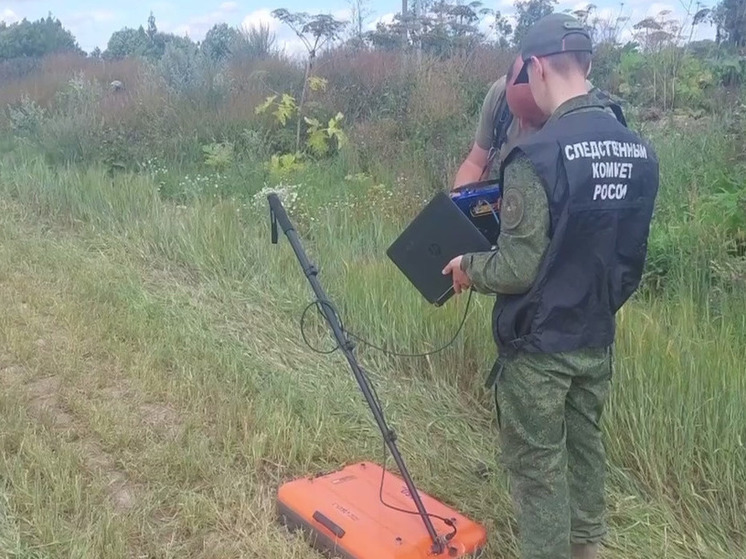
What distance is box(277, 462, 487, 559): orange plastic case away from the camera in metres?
2.84

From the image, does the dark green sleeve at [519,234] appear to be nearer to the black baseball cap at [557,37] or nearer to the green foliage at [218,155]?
the black baseball cap at [557,37]

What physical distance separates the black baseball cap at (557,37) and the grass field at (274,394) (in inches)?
60.6

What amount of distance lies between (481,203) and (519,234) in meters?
0.47

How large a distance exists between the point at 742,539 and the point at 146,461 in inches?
91.8

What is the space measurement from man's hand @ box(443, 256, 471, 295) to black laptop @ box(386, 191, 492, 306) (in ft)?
0.18

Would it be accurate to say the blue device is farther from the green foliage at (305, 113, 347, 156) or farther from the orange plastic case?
the green foliage at (305, 113, 347, 156)

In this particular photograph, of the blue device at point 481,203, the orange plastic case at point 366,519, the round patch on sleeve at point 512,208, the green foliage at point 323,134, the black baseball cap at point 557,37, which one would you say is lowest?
the orange plastic case at point 366,519

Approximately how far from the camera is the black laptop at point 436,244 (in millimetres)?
2652

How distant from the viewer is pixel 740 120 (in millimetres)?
5867

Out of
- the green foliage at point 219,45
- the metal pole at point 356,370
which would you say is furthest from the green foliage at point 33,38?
the metal pole at point 356,370

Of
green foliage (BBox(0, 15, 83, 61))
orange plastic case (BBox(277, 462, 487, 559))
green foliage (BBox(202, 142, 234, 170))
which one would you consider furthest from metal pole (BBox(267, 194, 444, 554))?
green foliage (BBox(0, 15, 83, 61))

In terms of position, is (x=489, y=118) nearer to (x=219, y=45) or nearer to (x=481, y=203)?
(x=481, y=203)

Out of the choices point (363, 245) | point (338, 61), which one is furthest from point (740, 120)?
point (338, 61)

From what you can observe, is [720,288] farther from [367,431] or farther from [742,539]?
[367,431]
